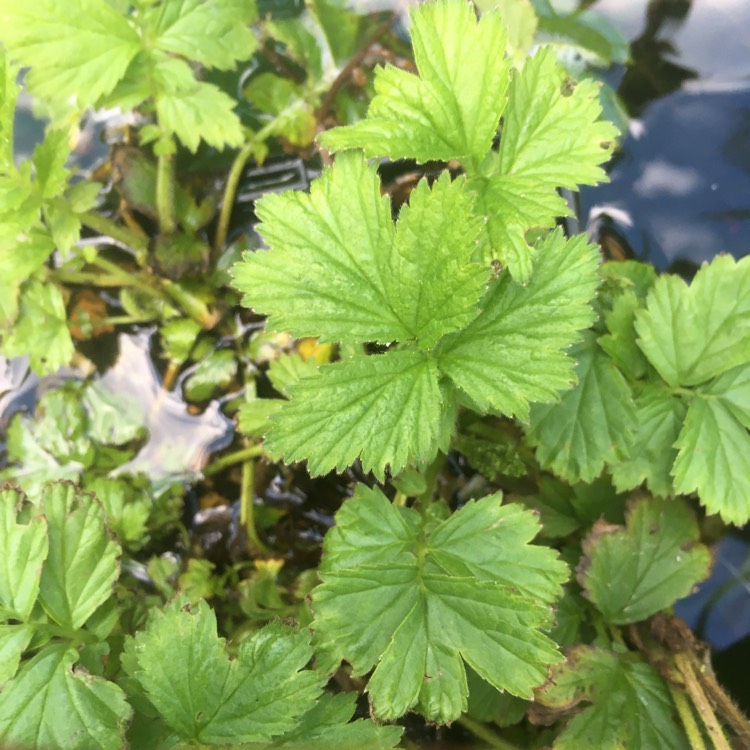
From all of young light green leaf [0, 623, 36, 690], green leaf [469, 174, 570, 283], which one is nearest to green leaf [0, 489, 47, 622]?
young light green leaf [0, 623, 36, 690]

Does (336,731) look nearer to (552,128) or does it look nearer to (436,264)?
(436,264)

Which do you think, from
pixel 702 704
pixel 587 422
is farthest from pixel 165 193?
pixel 702 704

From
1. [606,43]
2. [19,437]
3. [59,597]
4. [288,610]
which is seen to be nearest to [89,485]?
[19,437]

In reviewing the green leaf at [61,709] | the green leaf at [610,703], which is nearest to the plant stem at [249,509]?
the green leaf at [61,709]

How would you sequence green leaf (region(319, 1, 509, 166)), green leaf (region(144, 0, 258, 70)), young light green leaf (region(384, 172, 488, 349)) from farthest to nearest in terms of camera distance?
→ green leaf (region(144, 0, 258, 70)) < green leaf (region(319, 1, 509, 166)) < young light green leaf (region(384, 172, 488, 349))

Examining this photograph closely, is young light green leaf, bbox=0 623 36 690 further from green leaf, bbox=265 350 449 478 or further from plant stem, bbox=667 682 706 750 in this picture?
plant stem, bbox=667 682 706 750

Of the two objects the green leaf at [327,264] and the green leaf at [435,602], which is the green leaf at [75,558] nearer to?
the green leaf at [435,602]

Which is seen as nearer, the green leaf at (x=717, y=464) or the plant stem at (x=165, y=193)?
the green leaf at (x=717, y=464)
